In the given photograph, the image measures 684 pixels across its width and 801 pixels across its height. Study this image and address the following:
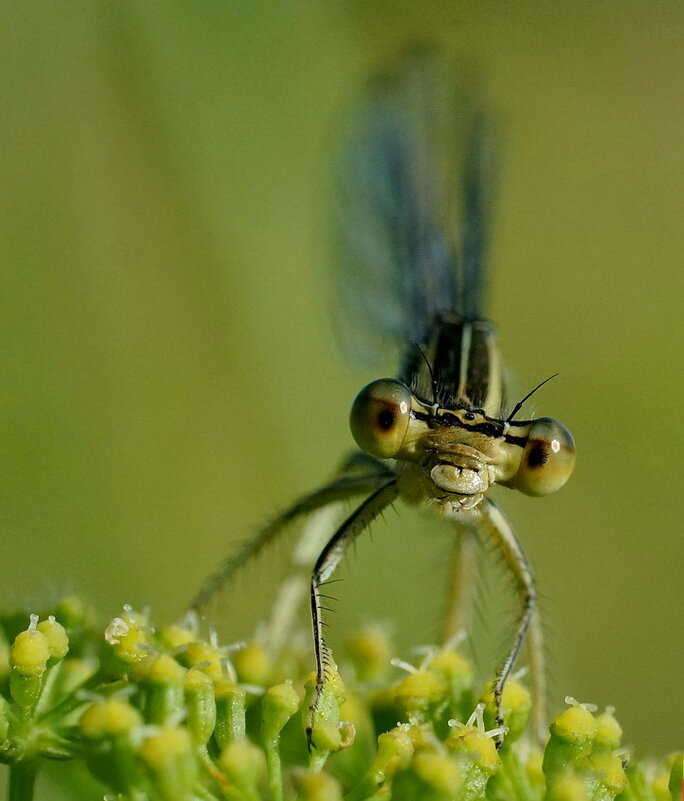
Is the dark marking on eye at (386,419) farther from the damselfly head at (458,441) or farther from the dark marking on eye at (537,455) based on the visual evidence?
the dark marking on eye at (537,455)

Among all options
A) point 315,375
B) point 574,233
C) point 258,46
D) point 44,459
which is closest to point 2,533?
point 44,459

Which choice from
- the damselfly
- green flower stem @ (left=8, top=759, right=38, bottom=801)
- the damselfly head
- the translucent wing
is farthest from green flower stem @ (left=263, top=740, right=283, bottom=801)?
the translucent wing

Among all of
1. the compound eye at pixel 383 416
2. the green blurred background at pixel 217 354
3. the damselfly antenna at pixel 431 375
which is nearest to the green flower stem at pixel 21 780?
the compound eye at pixel 383 416

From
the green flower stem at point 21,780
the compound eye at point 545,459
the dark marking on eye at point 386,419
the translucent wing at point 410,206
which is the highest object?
the translucent wing at point 410,206

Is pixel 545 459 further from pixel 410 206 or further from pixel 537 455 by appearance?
pixel 410 206

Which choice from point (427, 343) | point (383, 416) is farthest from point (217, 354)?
point (383, 416)

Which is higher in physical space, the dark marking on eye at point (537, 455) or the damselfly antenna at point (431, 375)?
the damselfly antenna at point (431, 375)
